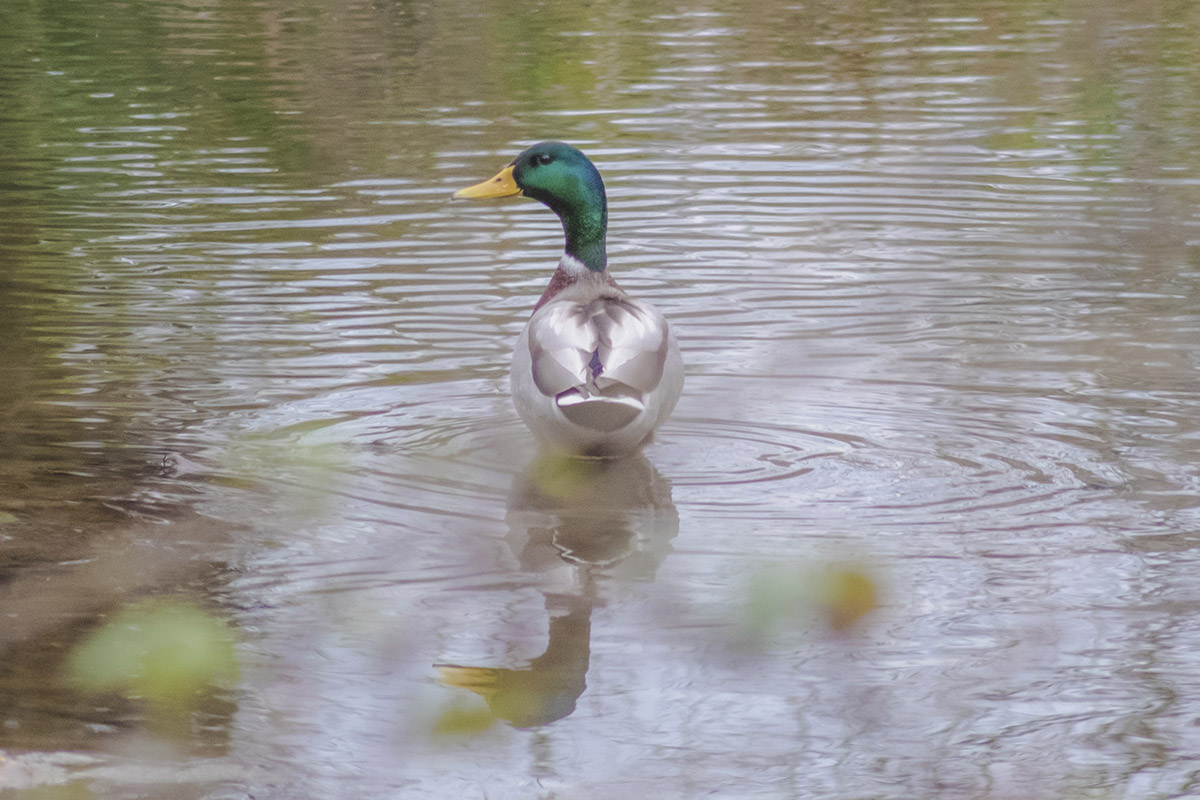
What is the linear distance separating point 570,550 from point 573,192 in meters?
1.68

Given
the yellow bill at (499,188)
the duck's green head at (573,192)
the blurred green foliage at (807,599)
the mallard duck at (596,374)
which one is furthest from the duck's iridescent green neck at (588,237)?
the blurred green foliage at (807,599)

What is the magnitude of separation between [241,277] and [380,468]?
→ 119 inches

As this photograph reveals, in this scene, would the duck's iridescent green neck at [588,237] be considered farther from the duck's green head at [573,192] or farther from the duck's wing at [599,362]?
the duck's wing at [599,362]

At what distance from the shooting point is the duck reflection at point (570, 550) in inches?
151

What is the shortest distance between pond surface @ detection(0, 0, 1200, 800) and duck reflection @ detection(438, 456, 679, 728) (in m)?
0.02

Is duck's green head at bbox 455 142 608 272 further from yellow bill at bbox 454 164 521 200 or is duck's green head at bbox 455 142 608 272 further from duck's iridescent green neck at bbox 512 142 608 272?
yellow bill at bbox 454 164 521 200

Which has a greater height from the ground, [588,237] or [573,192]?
[573,192]

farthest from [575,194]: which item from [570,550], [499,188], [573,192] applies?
[570,550]

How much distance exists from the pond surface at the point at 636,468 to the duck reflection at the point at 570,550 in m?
0.02

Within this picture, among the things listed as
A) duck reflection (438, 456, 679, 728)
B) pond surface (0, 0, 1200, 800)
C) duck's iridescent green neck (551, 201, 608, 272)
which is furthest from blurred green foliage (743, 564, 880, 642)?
duck's iridescent green neck (551, 201, 608, 272)

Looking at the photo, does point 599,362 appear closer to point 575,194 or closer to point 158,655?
point 575,194

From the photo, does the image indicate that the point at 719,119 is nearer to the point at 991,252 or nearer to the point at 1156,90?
the point at 1156,90

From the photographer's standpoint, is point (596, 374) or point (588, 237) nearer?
point (596, 374)

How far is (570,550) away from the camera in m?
4.79
